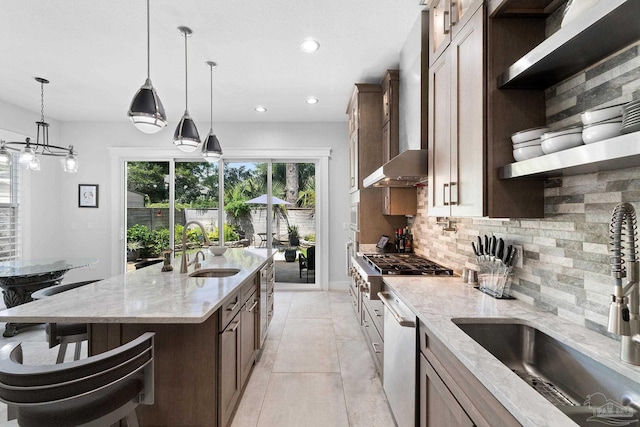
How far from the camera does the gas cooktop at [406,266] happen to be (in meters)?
2.28

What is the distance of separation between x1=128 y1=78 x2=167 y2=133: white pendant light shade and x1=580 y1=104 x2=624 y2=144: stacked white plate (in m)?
2.25

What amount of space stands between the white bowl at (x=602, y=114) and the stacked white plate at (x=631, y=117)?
3cm

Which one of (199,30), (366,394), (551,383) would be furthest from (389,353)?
(199,30)

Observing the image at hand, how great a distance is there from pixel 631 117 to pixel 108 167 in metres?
6.34

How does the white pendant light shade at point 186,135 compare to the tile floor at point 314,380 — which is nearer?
the tile floor at point 314,380

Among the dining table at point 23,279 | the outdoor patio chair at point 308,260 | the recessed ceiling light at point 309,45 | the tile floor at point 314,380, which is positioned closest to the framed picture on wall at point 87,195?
the dining table at point 23,279

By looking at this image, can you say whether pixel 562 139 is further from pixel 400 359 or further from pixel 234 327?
pixel 234 327

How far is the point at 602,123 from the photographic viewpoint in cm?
90

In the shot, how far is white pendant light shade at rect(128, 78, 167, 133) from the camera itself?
1989 millimetres

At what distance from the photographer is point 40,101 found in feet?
14.1

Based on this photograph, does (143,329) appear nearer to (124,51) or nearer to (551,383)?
(551,383)

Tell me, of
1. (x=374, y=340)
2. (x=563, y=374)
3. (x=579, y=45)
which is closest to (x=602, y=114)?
(x=579, y=45)

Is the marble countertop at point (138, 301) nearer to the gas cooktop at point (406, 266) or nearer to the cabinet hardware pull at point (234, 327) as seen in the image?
the cabinet hardware pull at point (234, 327)

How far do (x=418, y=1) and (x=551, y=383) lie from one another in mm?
2522
